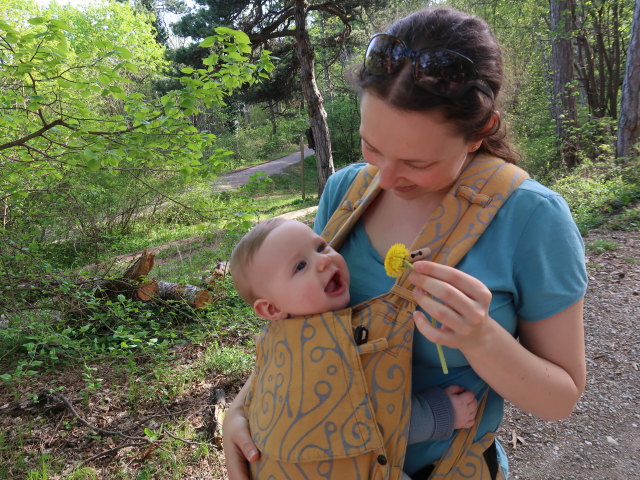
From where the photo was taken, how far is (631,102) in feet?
24.0

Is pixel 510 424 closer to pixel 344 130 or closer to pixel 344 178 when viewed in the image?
pixel 344 178

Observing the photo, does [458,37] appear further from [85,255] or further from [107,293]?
[85,255]

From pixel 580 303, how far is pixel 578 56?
13.1 m

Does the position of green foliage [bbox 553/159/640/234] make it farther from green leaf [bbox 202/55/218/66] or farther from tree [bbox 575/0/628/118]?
green leaf [bbox 202/55/218/66]

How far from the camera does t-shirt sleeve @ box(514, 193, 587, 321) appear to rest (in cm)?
102

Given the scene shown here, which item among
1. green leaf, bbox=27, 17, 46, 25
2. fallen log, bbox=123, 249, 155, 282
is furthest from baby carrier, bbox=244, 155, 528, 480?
fallen log, bbox=123, 249, 155, 282

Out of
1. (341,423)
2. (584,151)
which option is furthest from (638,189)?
(341,423)

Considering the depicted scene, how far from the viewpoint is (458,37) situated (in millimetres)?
1100

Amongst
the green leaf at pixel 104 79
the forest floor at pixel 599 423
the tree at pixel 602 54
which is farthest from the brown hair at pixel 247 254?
the tree at pixel 602 54

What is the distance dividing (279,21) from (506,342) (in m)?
10.6

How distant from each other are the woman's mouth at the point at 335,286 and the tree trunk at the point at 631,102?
8.36 metres

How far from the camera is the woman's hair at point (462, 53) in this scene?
107 centimetres

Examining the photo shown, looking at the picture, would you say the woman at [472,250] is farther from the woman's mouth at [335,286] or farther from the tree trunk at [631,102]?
the tree trunk at [631,102]

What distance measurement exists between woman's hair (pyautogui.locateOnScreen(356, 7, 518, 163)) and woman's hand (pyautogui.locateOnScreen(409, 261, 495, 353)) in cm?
44
